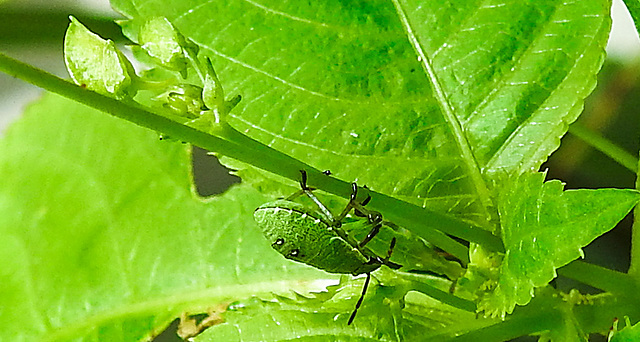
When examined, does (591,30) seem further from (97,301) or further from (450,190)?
(97,301)

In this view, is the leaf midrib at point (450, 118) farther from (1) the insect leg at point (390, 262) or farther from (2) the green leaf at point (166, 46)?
(2) the green leaf at point (166, 46)

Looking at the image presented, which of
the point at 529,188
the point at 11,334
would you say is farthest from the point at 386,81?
the point at 11,334

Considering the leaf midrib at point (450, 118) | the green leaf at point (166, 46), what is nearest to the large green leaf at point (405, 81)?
the leaf midrib at point (450, 118)

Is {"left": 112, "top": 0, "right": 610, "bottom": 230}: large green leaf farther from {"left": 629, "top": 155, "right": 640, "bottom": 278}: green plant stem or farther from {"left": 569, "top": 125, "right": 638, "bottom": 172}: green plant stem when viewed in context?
{"left": 569, "top": 125, "right": 638, "bottom": 172}: green plant stem

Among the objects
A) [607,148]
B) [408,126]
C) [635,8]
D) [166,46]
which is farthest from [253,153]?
[607,148]

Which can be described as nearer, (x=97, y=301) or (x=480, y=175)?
(x=480, y=175)

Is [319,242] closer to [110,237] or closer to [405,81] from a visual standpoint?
[405,81]
